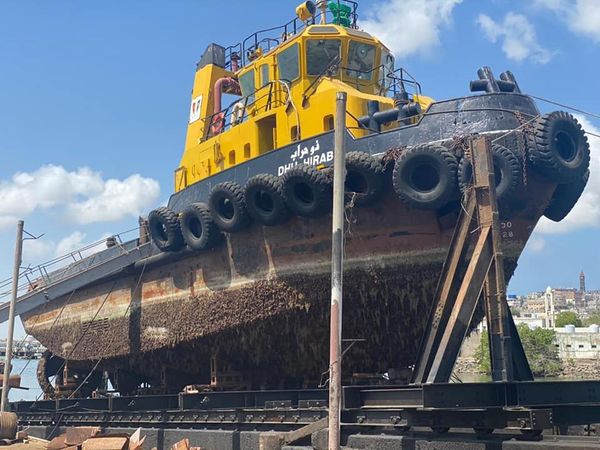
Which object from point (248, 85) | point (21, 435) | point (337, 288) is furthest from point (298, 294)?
point (21, 435)

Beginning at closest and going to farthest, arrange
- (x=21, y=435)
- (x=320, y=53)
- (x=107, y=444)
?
1. (x=107, y=444)
2. (x=320, y=53)
3. (x=21, y=435)

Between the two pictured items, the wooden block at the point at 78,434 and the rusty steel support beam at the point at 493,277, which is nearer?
the rusty steel support beam at the point at 493,277

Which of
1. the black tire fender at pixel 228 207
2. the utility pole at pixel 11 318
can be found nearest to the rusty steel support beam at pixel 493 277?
the black tire fender at pixel 228 207

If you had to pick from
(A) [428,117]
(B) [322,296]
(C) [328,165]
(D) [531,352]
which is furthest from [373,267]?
(D) [531,352]

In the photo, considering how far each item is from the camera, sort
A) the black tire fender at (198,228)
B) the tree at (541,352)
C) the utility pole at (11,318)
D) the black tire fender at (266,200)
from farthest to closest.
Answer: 1. the tree at (541,352)
2. the utility pole at (11,318)
3. the black tire fender at (198,228)
4. the black tire fender at (266,200)

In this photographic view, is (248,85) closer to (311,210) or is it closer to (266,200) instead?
(266,200)

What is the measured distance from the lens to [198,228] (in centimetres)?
1324

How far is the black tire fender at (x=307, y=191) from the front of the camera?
10.6 m

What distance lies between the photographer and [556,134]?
992 cm

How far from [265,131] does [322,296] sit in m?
3.49

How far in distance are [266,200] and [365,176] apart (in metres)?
2.03

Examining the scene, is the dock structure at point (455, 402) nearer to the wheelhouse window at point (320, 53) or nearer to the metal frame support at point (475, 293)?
the metal frame support at point (475, 293)

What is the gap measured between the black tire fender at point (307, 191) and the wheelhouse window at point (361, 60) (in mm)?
3034

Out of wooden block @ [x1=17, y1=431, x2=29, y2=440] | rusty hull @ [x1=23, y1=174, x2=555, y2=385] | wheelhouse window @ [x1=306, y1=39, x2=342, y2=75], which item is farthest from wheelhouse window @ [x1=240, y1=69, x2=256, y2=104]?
wooden block @ [x1=17, y1=431, x2=29, y2=440]
